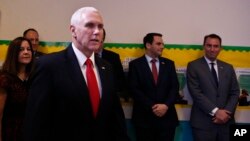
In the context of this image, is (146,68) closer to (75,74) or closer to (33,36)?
(33,36)

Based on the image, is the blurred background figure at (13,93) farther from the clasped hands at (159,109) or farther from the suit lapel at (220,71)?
the suit lapel at (220,71)

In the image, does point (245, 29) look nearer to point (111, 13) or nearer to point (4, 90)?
point (111, 13)

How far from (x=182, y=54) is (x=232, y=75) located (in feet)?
2.18

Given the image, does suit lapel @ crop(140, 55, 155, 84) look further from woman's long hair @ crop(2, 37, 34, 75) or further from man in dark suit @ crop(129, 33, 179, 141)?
woman's long hair @ crop(2, 37, 34, 75)

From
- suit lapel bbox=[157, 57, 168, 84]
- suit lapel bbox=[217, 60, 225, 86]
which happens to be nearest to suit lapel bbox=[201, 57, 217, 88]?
suit lapel bbox=[217, 60, 225, 86]

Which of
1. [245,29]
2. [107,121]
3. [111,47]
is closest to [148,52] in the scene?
[111,47]

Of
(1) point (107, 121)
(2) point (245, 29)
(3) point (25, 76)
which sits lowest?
(1) point (107, 121)

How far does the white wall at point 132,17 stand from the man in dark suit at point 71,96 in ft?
7.45

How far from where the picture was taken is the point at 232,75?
12.7 ft

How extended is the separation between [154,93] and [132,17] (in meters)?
1.06

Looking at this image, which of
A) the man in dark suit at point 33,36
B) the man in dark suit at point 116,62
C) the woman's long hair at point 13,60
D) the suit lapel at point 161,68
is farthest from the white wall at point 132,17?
the woman's long hair at point 13,60

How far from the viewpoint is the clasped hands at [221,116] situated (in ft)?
11.8

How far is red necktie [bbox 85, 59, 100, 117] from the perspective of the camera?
1.81m

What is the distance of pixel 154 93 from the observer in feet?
11.9
